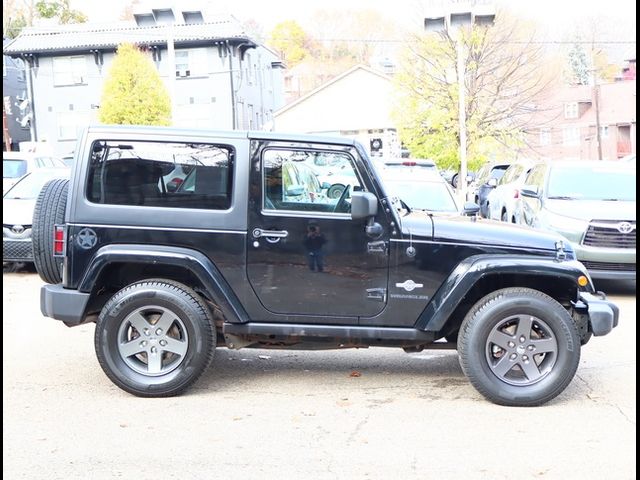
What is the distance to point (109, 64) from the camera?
44.8 meters

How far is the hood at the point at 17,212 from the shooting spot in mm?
12695

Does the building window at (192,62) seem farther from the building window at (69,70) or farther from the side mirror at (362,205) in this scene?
the side mirror at (362,205)

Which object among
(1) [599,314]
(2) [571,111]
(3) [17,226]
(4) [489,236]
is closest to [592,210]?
(1) [599,314]

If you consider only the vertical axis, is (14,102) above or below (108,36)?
below

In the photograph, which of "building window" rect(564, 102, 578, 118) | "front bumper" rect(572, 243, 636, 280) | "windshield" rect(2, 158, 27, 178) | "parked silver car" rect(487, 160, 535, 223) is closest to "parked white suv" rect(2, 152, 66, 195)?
"windshield" rect(2, 158, 27, 178)

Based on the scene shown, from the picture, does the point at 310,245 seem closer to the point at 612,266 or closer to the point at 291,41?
the point at 612,266

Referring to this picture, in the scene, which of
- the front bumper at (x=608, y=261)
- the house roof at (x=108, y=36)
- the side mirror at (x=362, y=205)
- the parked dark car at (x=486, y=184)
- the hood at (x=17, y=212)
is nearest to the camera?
the side mirror at (x=362, y=205)

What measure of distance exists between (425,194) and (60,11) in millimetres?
45616

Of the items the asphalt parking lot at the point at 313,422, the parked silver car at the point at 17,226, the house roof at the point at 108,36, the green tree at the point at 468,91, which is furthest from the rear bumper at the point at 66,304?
the house roof at the point at 108,36

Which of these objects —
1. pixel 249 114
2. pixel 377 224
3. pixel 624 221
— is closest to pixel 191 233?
pixel 377 224

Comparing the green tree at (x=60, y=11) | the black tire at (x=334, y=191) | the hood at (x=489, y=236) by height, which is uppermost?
the green tree at (x=60, y=11)

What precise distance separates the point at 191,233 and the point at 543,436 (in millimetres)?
2784

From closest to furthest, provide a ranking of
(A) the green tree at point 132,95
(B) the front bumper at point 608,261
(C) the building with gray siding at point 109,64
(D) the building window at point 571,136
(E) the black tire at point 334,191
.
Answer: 1. (E) the black tire at point 334,191
2. (B) the front bumper at point 608,261
3. (A) the green tree at point 132,95
4. (C) the building with gray siding at point 109,64
5. (D) the building window at point 571,136

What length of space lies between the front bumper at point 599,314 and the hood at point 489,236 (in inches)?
19.4
